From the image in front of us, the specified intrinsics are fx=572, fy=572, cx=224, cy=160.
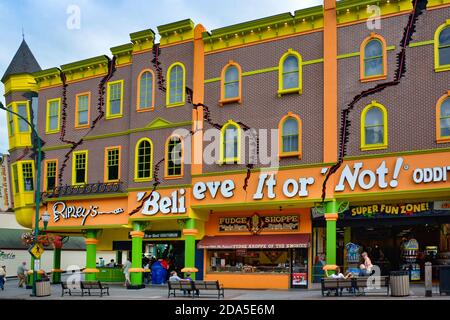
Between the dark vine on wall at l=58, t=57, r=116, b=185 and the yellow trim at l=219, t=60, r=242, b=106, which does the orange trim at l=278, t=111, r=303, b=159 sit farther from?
the dark vine on wall at l=58, t=57, r=116, b=185

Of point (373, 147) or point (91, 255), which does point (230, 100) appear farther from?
point (91, 255)

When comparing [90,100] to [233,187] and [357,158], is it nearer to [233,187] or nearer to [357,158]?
[233,187]

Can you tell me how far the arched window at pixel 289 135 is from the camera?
25.6 meters

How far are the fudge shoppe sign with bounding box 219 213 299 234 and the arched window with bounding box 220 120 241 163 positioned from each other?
3.38m

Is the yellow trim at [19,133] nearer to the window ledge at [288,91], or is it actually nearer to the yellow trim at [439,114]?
the window ledge at [288,91]

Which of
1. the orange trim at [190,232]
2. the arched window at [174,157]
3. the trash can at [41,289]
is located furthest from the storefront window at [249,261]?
the trash can at [41,289]

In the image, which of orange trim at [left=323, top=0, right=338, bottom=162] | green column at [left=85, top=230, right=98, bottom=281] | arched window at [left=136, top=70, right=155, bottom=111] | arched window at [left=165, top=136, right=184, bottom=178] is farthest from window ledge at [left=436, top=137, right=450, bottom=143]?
green column at [left=85, top=230, right=98, bottom=281]

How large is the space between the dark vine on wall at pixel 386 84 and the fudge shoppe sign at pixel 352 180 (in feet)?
1.33

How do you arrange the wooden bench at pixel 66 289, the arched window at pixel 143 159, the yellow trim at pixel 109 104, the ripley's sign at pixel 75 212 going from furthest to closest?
the yellow trim at pixel 109 104 → the ripley's sign at pixel 75 212 → the arched window at pixel 143 159 → the wooden bench at pixel 66 289

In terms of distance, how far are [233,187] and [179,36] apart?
8.63 metres

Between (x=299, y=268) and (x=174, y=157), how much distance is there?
8.22 metres

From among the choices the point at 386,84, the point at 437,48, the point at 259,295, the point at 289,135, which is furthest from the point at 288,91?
the point at 259,295

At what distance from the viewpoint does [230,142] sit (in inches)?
1075
